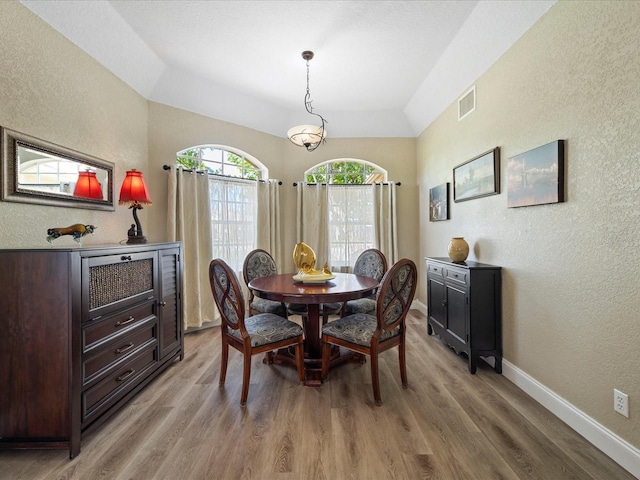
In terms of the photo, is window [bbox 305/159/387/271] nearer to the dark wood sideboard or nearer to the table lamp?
the table lamp

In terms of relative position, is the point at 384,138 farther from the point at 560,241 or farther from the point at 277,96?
the point at 560,241

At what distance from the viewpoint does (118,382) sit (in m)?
1.90

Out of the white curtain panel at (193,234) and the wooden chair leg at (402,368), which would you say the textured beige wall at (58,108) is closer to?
the white curtain panel at (193,234)

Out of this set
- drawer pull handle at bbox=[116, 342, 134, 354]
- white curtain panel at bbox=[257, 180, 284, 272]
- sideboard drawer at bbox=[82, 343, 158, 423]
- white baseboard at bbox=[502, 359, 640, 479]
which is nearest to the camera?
white baseboard at bbox=[502, 359, 640, 479]

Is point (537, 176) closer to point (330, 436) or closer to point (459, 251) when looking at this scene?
point (459, 251)

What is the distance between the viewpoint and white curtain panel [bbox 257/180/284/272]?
4.05 meters

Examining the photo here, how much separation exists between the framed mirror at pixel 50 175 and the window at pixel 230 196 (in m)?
1.05

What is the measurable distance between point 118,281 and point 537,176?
3.01 meters

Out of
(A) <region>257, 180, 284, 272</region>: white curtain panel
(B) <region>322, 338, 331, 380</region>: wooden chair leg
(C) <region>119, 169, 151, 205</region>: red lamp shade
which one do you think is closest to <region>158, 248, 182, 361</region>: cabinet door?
(C) <region>119, 169, 151, 205</region>: red lamp shade

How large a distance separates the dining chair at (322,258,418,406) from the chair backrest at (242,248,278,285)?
1230 mm

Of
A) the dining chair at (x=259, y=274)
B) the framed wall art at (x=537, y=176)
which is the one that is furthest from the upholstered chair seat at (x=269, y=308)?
the framed wall art at (x=537, y=176)

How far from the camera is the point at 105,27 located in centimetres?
235

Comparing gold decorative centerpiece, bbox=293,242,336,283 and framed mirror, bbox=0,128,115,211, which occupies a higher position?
framed mirror, bbox=0,128,115,211

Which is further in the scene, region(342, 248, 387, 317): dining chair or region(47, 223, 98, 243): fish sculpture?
region(342, 248, 387, 317): dining chair
